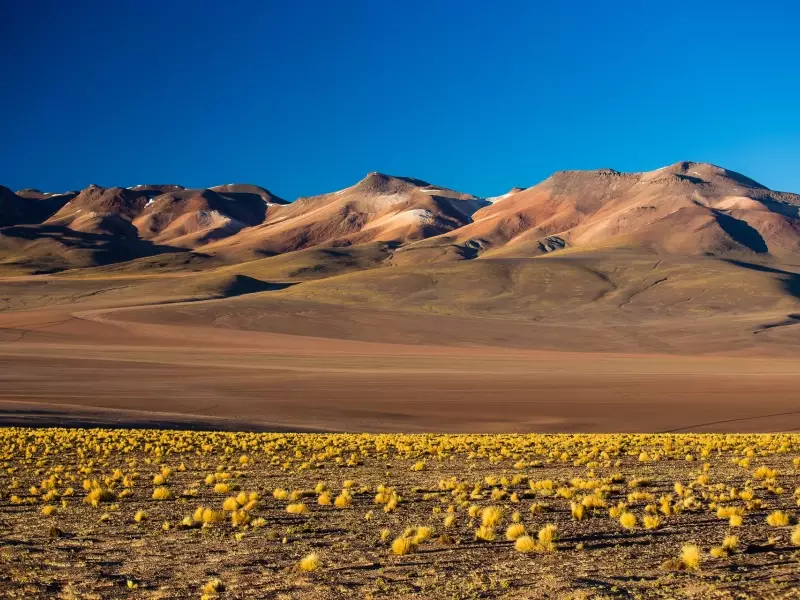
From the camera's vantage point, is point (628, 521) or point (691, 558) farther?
point (628, 521)

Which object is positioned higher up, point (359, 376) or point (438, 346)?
point (438, 346)

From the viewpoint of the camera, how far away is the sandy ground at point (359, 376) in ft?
128

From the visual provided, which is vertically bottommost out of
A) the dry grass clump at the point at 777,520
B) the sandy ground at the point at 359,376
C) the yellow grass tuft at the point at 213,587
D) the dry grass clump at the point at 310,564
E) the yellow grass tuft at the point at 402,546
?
the yellow grass tuft at the point at 213,587

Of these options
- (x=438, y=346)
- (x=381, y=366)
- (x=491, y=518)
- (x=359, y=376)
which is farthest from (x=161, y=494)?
(x=438, y=346)

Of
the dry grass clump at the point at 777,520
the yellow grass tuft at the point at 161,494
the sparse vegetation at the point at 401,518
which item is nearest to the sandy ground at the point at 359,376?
the sparse vegetation at the point at 401,518

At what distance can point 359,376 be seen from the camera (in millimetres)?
62188

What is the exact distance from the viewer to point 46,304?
14812cm

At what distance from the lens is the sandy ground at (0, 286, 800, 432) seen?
128 ft

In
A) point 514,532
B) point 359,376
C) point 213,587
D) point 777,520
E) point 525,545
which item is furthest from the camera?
point 359,376

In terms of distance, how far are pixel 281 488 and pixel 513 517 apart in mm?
5929

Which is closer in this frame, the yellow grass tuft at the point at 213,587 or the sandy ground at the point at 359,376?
the yellow grass tuft at the point at 213,587

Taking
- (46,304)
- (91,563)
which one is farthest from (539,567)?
(46,304)

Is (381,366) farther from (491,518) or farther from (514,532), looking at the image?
(514,532)

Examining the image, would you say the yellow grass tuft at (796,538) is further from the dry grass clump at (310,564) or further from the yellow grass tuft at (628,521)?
the dry grass clump at (310,564)
